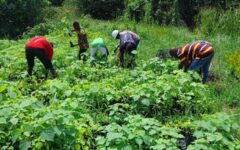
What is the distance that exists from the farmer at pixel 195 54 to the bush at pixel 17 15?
1144 centimetres

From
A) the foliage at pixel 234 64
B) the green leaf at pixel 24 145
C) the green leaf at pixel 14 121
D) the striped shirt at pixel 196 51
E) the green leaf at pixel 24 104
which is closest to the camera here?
the green leaf at pixel 24 145

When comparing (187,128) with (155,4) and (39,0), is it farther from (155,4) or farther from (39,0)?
(39,0)

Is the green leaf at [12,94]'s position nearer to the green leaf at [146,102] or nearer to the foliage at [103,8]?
the green leaf at [146,102]

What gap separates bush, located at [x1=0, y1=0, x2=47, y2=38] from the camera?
17.8 metres

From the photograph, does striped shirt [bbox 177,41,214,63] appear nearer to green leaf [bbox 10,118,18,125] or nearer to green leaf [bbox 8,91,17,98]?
green leaf [bbox 8,91,17,98]

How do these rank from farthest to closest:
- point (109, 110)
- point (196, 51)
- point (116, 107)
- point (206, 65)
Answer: point (206, 65) → point (196, 51) → point (109, 110) → point (116, 107)

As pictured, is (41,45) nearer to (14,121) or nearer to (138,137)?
(14,121)

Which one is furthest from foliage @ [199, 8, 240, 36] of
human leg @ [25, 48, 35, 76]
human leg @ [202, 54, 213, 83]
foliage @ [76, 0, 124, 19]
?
human leg @ [25, 48, 35, 76]

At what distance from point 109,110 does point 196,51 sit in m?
2.31

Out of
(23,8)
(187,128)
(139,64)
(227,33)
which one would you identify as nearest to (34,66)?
(139,64)

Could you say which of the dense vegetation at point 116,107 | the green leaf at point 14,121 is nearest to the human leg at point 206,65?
the dense vegetation at point 116,107

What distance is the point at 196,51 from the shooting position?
25.7 feet

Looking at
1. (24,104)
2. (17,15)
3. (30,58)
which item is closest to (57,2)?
(17,15)

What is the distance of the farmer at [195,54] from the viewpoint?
780 cm
